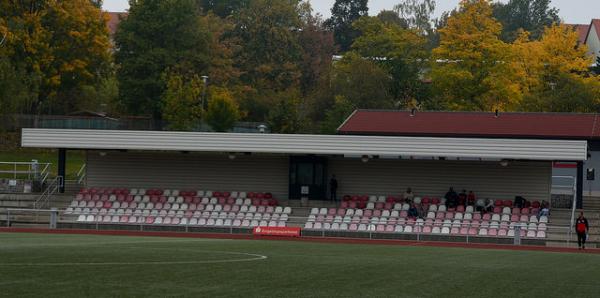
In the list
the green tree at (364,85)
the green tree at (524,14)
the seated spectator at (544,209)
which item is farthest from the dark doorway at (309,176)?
the green tree at (524,14)

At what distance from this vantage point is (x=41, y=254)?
20156 millimetres

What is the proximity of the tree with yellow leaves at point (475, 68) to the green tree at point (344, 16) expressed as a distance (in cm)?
4967

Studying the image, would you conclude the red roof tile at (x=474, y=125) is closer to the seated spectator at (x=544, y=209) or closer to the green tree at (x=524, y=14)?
the seated spectator at (x=544, y=209)

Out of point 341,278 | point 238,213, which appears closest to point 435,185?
point 238,213

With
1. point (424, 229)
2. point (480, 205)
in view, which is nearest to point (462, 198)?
point (480, 205)

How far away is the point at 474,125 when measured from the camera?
49625 mm

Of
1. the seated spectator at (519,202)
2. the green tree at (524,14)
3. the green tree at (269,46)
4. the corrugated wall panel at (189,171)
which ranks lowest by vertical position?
the seated spectator at (519,202)

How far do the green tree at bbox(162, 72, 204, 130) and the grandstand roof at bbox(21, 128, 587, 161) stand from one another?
2215 cm

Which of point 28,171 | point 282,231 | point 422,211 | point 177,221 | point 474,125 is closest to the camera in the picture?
point 282,231

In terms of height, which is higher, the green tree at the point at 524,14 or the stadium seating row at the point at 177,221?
the green tree at the point at 524,14

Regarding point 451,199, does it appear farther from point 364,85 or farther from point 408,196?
point 364,85

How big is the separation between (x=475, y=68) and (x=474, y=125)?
20904mm

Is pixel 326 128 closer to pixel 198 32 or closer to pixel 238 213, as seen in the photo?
pixel 198 32

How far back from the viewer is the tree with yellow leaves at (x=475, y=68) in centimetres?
6838
